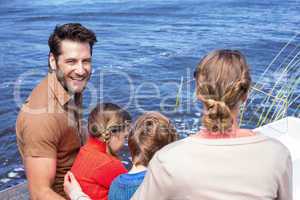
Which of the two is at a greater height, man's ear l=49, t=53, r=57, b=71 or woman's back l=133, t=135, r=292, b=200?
man's ear l=49, t=53, r=57, b=71

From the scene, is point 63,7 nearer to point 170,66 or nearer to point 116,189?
point 170,66

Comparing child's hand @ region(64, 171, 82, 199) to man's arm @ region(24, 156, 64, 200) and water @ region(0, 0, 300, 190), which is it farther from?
water @ region(0, 0, 300, 190)

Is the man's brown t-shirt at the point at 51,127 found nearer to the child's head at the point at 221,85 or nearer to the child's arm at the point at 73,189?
the child's arm at the point at 73,189

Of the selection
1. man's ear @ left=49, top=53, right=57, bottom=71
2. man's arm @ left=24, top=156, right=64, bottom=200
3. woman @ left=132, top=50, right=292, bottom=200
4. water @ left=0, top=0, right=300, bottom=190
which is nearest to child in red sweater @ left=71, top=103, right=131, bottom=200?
man's arm @ left=24, top=156, right=64, bottom=200

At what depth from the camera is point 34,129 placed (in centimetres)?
259

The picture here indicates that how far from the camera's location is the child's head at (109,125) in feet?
8.84

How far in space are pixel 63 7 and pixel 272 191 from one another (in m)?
14.4

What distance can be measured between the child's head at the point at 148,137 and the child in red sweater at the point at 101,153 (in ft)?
1.01

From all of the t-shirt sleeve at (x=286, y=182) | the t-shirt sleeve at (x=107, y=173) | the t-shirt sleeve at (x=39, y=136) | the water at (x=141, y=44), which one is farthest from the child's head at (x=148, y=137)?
the water at (x=141, y=44)

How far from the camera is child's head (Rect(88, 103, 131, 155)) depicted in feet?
8.84

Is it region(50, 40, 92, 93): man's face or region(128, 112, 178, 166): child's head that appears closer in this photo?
region(128, 112, 178, 166): child's head

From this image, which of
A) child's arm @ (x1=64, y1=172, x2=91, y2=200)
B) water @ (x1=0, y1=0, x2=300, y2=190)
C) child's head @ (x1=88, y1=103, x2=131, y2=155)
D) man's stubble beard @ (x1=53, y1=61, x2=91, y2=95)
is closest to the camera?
child's arm @ (x1=64, y1=172, x2=91, y2=200)

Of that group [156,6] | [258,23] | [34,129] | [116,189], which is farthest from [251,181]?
[156,6]

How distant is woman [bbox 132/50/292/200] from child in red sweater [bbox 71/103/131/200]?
2.81ft
